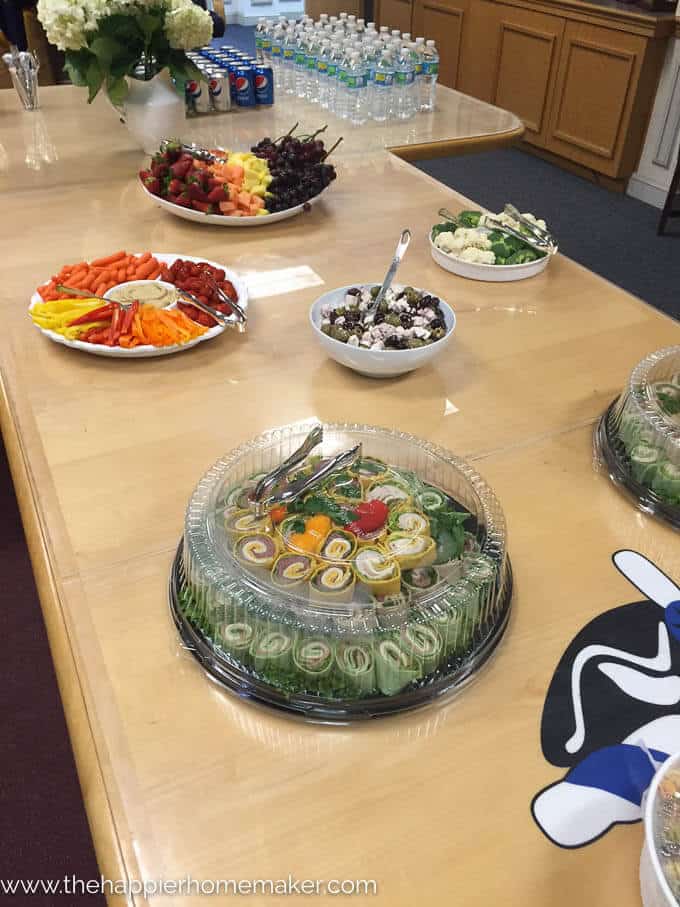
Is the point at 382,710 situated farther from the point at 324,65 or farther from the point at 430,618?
the point at 324,65

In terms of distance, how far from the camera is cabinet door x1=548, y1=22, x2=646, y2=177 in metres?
3.57

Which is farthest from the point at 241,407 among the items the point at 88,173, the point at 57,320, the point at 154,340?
the point at 88,173

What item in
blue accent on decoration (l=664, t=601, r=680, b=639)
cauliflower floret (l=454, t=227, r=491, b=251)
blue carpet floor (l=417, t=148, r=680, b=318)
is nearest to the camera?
blue accent on decoration (l=664, t=601, r=680, b=639)

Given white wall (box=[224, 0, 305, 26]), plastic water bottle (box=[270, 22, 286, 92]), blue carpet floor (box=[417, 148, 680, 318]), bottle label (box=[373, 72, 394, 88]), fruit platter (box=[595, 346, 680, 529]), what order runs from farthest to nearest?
white wall (box=[224, 0, 305, 26]), blue carpet floor (box=[417, 148, 680, 318]), plastic water bottle (box=[270, 22, 286, 92]), bottle label (box=[373, 72, 394, 88]), fruit platter (box=[595, 346, 680, 529])

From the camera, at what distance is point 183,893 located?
522mm

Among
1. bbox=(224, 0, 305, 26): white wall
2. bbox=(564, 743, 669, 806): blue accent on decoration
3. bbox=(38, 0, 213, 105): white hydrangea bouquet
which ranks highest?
bbox=(38, 0, 213, 105): white hydrangea bouquet

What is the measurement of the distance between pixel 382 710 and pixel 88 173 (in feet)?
4.87

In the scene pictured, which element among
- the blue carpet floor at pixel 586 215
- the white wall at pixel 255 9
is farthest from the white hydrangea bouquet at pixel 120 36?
the white wall at pixel 255 9

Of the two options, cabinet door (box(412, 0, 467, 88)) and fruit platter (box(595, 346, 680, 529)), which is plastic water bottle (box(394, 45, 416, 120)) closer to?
fruit platter (box(595, 346, 680, 529))

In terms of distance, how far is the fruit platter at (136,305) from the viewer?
1064 millimetres

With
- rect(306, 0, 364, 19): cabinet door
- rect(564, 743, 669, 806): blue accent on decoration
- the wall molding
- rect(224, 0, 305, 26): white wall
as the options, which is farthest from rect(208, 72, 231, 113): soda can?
rect(224, 0, 305, 26): white wall

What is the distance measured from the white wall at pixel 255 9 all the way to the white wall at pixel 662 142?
5.35 metres

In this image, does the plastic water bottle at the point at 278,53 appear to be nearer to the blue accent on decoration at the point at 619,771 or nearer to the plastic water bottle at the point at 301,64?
the plastic water bottle at the point at 301,64

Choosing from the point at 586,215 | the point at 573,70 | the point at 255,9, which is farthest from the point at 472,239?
the point at 255,9
